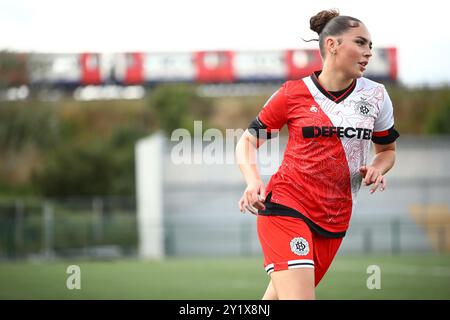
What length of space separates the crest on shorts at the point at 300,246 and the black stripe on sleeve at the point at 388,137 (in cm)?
95

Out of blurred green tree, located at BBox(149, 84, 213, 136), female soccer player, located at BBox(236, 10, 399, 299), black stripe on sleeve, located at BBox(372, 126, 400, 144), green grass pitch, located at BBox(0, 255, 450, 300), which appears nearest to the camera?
female soccer player, located at BBox(236, 10, 399, 299)

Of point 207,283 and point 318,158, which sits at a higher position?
point 318,158

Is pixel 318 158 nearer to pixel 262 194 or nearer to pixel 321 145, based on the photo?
pixel 321 145

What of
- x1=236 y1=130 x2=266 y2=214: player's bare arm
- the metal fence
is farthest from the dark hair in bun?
the metal fence

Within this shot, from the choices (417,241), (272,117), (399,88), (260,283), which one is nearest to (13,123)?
(399,88)

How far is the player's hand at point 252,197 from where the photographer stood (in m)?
5.04

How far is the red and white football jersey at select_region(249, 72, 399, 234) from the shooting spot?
522 cm

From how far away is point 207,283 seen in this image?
1416 cm

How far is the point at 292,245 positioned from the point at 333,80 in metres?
1.12

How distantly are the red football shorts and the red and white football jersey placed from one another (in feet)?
0.32

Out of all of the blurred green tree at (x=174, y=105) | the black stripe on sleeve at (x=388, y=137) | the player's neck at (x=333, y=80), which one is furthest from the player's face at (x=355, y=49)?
the blurred green tree at (x=174, y=105)

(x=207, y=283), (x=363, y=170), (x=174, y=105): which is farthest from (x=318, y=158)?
(x=174, y=105)

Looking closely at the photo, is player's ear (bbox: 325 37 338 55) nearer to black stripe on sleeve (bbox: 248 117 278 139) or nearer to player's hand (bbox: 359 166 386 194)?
black stripe on sleeve (bbox: 248 117 278 139)

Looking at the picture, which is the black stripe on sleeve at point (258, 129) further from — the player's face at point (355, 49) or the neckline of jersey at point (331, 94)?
the player's face at point (355, 49)
